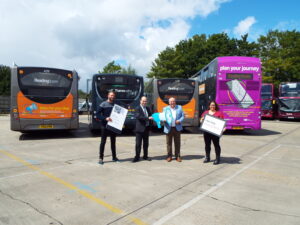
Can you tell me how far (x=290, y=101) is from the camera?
76.3ft

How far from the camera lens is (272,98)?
82.7 ft

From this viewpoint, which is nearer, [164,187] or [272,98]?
[164,187]

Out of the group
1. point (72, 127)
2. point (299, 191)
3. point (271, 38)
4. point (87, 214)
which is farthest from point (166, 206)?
Answer: point (271, 38)

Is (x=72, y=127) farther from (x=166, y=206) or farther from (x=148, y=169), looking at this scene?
(x=166, y=206)

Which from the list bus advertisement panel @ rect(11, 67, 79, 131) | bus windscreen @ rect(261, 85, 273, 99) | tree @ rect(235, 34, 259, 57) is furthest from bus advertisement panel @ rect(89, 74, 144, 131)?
tree @ rect(235, 34, 259, 57)

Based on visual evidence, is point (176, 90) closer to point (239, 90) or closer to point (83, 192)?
point (239, 90)

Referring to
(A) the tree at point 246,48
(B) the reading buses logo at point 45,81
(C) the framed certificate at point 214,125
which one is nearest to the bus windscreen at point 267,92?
(A) the tree at point 246,48

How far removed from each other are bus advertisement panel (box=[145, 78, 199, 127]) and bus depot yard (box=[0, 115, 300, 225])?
5.92 meters

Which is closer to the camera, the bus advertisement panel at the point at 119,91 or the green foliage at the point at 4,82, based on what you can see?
the bus advertisement panel at the point at 119,91

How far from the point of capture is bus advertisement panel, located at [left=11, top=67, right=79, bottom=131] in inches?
394

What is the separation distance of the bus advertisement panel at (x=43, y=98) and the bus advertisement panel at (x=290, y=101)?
20316 millimetres

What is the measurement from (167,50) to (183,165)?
3447 cm

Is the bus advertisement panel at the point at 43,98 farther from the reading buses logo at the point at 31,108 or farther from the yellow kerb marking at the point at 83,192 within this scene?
the yellow kerb marking at the point at 83,192

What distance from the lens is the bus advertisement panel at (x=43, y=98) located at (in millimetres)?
10008
